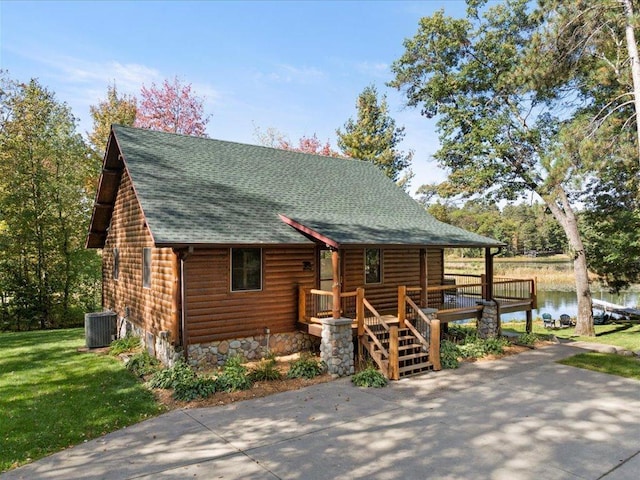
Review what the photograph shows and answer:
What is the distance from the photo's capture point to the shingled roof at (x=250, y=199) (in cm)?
971

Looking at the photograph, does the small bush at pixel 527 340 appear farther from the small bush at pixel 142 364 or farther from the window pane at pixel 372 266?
the small bush at pixel 142 364

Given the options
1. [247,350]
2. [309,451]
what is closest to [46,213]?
[247,350]

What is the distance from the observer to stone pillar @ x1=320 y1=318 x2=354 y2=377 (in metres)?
9.43

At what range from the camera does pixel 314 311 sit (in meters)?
11.0

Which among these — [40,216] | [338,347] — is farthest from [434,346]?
[40,216]

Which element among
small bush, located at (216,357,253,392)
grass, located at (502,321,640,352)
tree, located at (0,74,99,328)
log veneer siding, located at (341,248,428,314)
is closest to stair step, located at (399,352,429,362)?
log veneer siding, located at (341,248,428,314)

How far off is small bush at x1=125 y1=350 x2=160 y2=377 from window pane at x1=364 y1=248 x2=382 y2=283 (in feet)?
20.2

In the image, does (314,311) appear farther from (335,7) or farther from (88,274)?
(88,274)

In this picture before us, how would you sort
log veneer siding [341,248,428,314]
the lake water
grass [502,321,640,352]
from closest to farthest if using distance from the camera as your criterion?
log veneer siding [341,248,428,314] < grass [502,321,640,352] < the lake water

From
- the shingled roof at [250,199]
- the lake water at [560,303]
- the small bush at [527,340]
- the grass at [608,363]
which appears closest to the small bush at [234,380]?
the shingled roof at [250,199]

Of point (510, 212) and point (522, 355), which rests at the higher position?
point (510, 212)

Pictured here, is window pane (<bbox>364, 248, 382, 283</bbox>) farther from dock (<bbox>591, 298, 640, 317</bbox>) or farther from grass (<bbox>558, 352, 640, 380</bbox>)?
dock (<bbox>591, 298, 640, 317</bbox>)

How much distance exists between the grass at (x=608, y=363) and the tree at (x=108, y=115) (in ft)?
78.0

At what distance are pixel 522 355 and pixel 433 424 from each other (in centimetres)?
621
